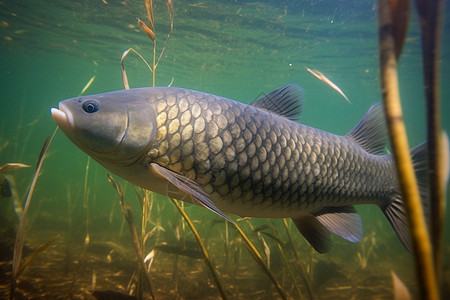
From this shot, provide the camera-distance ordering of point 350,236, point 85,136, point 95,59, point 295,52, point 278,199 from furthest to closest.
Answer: point 95,59 → point 295,52 → point 350,236 → point 278,199 → point 85,136

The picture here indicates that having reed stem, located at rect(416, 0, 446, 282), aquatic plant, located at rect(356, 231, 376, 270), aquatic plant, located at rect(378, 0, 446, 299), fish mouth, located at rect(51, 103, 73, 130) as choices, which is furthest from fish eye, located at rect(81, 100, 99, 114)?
aquatic plant, located at rect(356, 231, 376, 270)

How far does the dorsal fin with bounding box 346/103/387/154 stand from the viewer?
10.6ft

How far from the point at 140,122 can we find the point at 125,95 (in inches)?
14.9

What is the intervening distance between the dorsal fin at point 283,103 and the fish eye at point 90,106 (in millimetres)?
1544

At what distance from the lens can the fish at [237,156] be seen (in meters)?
1.92

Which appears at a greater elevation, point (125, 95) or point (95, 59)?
point (95, 59)

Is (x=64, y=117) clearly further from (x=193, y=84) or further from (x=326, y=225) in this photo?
(x=193, y=84)

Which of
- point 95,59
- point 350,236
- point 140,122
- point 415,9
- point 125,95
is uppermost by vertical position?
point 95,59

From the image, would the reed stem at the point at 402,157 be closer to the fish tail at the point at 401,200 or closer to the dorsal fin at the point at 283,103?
the dorsal fin at the point at 283,103

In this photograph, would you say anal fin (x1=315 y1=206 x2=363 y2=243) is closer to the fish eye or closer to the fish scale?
the fish scale

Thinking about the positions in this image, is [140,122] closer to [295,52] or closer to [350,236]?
[350,236]

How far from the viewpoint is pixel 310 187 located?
8.02 feet

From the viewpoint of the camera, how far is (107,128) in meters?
1.89

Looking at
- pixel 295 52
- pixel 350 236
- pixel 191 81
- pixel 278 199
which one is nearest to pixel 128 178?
pixel 278 199
